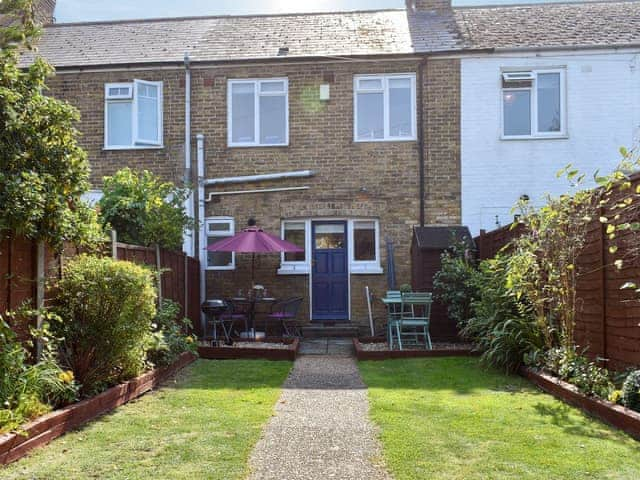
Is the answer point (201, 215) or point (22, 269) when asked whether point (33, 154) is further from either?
point (201, 215)

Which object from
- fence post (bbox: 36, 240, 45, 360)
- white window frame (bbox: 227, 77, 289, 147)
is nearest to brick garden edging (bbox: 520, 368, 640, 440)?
fence post (bbox: 36, 240, 45, 360)

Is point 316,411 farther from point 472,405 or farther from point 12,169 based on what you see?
A: point 12,169

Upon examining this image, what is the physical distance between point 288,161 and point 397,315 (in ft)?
13.4

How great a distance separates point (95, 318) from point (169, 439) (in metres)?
1.72

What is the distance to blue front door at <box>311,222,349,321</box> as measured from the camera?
13.0m

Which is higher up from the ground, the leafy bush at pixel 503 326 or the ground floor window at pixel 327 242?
the ground floor window at pixel 327 242

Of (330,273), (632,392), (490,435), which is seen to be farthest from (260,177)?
Result: (632,392)

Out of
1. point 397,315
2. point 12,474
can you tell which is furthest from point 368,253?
point 12,474

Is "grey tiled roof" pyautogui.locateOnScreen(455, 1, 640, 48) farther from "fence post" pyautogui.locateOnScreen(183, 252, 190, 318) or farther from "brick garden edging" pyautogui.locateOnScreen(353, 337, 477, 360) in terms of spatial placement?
"fence post" pyautogui.locateOnScreen(183, 252, 190, 318)

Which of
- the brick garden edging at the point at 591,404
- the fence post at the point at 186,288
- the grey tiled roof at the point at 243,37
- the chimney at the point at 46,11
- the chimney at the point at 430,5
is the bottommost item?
the brick garden edging at the point at 591,404

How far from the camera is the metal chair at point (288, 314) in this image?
1179cm

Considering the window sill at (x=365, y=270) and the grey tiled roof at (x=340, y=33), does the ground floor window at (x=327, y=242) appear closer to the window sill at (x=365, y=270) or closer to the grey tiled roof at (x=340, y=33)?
the window sill at (x=365, y=270)

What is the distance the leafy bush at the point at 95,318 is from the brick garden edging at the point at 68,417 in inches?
8.0

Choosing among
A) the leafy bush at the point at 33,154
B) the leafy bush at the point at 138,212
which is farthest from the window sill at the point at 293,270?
the leafy bush at the point at 33,154
